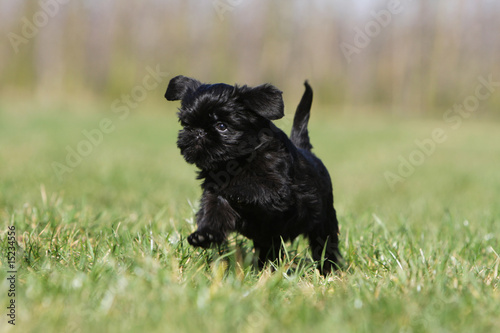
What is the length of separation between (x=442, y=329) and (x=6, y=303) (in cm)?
158

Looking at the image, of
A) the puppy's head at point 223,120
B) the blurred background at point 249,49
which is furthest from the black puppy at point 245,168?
the blurred background at point 249,49

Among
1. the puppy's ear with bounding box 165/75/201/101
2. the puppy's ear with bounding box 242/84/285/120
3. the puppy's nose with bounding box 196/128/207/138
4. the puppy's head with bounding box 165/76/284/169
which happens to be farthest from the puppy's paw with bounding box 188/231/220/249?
the puppy's ear with bounding box 165/75/201/101

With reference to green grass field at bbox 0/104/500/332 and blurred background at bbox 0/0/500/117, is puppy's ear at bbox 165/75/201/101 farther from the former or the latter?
blurred background at bbox 0/0/500/117

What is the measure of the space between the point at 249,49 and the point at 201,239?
31.2 m

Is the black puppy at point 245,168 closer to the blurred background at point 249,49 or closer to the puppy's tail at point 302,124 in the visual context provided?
the puppy's tail at point 302,124

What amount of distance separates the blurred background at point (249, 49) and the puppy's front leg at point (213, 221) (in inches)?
1055

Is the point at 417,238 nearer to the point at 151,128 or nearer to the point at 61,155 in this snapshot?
the point at 61,155

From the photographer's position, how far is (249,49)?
108 feet

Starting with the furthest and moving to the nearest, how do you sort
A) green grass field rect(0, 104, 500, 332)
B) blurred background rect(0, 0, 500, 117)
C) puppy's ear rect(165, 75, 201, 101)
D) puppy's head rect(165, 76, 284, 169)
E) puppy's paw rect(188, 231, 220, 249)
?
blurred background rect(0, 0, 500, 117) < puppy's ear rect(165, 75, 201, 101) < puppy's head rect(165, 76, 284, 169) < puppy's paw rect(188, 231, 220, 249) < green grass field rect(0, 104, 500, 332)

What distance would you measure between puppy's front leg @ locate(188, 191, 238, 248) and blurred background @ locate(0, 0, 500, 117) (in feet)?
88.0

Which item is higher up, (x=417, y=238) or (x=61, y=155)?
(x=61, y=155)

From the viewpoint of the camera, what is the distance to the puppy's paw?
278 centimetres

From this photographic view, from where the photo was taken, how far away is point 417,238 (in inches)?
150

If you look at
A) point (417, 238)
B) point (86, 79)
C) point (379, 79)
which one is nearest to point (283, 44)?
point (379, 79)
